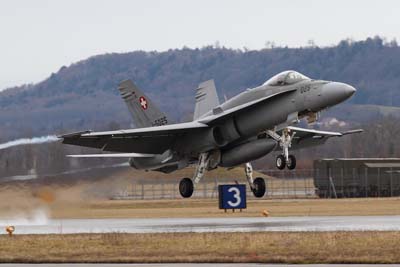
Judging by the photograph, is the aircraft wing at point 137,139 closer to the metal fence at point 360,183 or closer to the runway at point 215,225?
the runway at point 215,225

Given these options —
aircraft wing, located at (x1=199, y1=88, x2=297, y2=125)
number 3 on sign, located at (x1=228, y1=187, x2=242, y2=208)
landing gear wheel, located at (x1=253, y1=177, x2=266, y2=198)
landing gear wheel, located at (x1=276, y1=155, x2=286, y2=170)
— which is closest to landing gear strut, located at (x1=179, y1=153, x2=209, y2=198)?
aircraft wing, located at (x1=199, y1=88, x2=297, y2=125)

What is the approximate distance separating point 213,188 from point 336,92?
130 feet

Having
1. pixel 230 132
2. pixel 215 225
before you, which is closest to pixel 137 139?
pixel 230 132

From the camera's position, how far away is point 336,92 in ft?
99.0

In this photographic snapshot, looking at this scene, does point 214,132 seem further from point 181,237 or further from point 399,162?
point 399,162

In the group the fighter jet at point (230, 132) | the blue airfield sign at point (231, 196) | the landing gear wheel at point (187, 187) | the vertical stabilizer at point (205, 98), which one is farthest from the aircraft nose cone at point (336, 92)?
the blue airfield sign at point (231, 196)

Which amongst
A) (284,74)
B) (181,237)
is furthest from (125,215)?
(181,237)

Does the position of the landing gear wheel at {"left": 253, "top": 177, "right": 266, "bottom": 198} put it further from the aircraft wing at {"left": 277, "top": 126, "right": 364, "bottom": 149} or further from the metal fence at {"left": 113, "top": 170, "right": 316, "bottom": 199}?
the metal fence at {"left": 113, "top": 170, "right": 316, "bottom": 199}

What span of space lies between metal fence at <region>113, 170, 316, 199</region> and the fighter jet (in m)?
24.9

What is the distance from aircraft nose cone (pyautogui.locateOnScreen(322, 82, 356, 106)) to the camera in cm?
3005

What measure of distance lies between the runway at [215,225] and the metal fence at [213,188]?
2630 centimetres

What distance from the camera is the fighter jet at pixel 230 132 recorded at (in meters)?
31.2

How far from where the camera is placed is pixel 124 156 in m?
35.8

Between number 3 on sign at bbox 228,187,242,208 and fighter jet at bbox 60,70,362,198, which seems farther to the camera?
number 3 on sign at bbox 228,187,242,208
